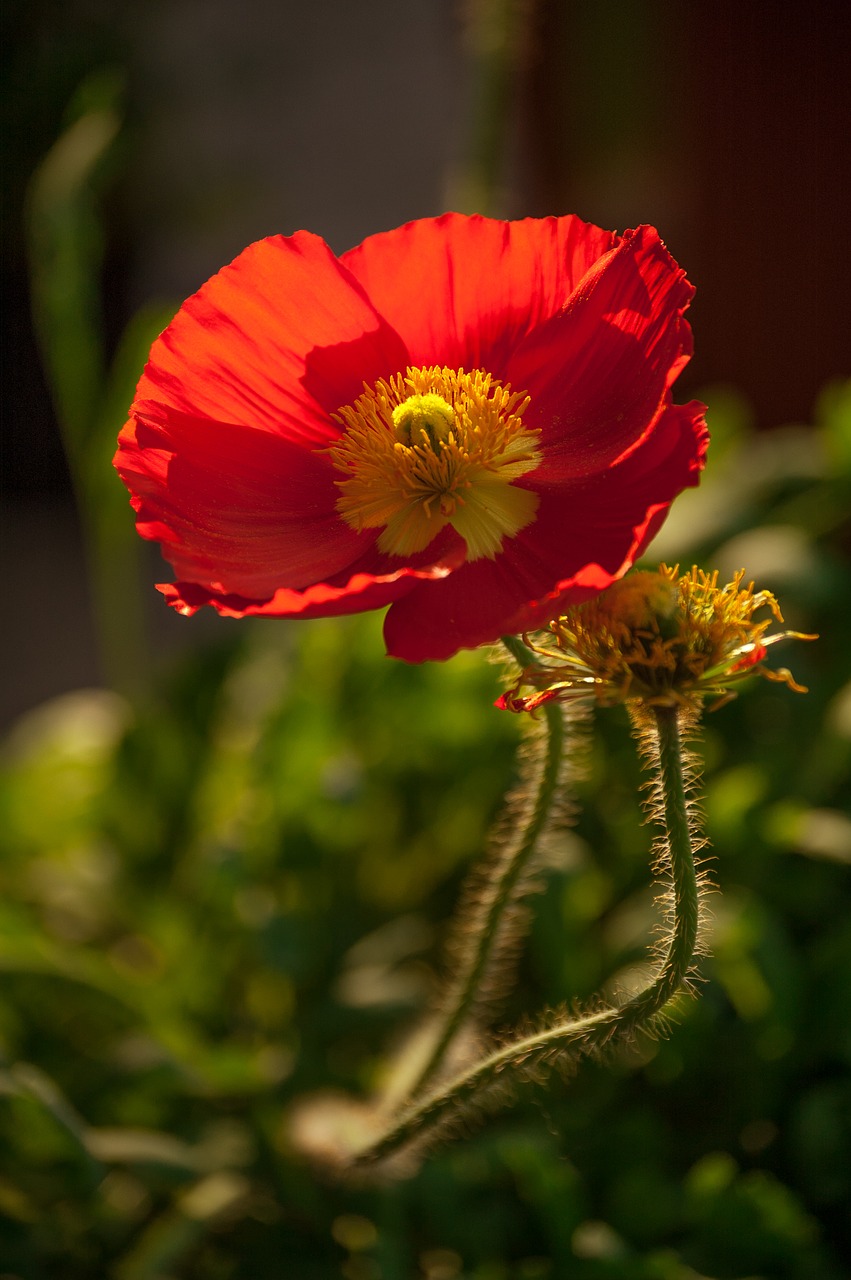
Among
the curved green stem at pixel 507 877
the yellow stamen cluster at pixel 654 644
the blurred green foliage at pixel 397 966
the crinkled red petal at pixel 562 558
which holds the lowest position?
the blurred green foliage at pixel 397 966

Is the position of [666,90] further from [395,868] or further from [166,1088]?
[166,1088]

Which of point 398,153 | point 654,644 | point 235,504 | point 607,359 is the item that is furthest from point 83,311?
point 398,153

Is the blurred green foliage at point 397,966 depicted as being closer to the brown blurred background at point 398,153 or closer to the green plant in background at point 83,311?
the green plant in background at point 83,311

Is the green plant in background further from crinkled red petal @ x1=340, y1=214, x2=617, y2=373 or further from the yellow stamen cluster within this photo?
the yellow stamen cluster

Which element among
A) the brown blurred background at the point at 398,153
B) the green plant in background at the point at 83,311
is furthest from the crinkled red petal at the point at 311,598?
the brown blurred background at the point at 398,153

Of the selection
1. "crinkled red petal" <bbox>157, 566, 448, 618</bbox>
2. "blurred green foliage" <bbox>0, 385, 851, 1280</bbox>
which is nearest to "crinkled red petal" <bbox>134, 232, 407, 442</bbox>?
"crinkled red petal" <bbox>157, 566, 448, 618</bbox>

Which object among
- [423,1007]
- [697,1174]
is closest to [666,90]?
[423,1007]

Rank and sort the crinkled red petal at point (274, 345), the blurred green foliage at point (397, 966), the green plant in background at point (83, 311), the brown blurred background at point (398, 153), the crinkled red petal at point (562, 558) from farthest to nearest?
1. the brown blurred background at point (398, 153)
2. the green plant in background at point (83, 311)
3. the blurred green foliage at point (397, 966)
4. the crinkled red petal at point (274, 345)
5. the crinkled red petal at point (562, 558)
